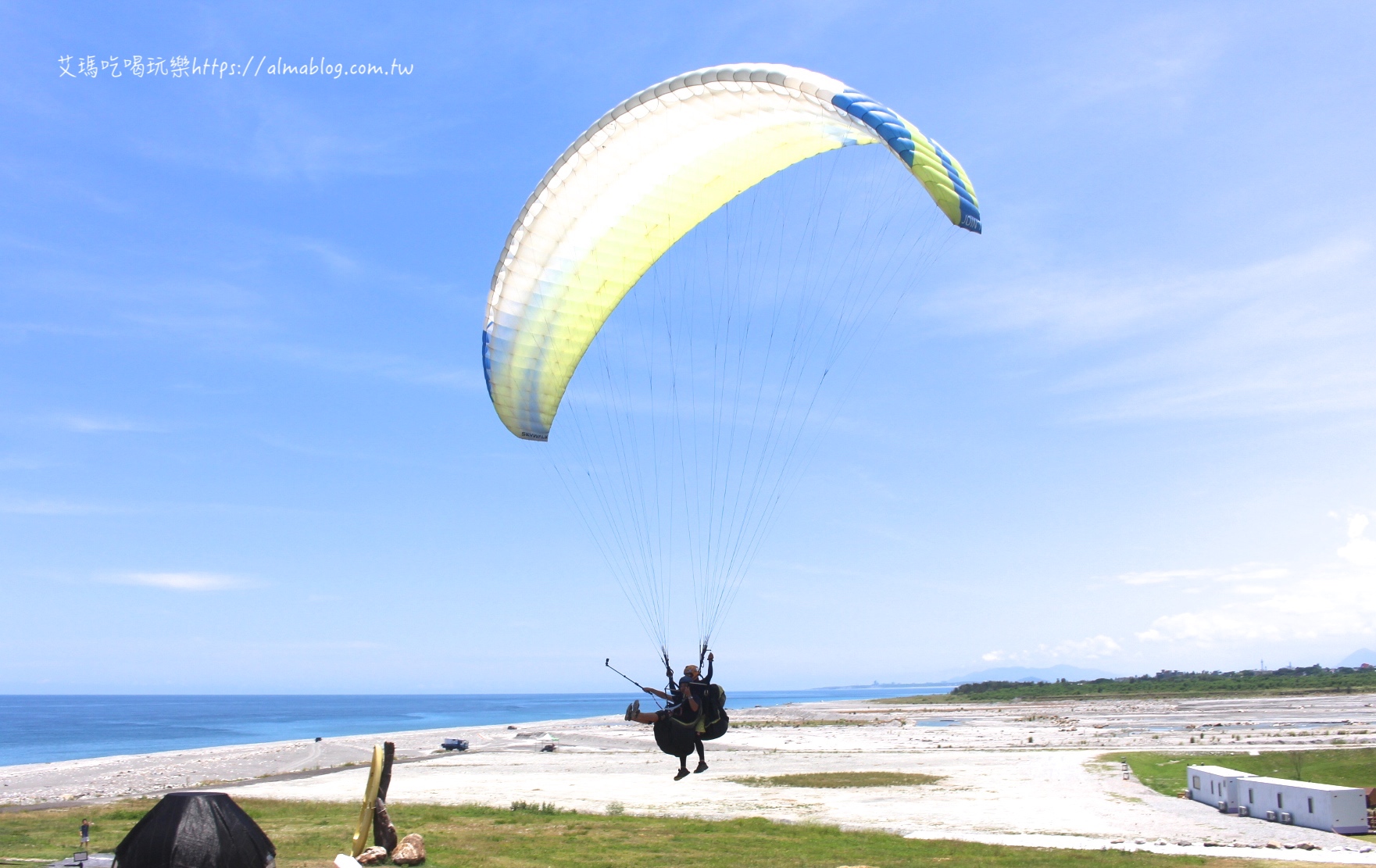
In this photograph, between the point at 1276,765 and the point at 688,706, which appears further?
the point at 1276,765

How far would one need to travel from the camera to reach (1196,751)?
34.8m

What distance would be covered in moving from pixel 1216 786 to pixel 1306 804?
3.11 metres

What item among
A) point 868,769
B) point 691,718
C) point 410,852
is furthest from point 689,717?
point 868,769

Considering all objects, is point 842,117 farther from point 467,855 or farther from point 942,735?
point 942,735

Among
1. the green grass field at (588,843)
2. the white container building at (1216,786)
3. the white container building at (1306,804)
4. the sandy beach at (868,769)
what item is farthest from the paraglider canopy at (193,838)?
the white container building at (1216,786)

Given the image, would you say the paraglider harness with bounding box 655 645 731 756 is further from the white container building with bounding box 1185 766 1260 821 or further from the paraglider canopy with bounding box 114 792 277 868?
the white container building with bounding box 1185 766 1260 821

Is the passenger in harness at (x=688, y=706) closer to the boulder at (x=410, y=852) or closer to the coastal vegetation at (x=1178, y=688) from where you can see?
the boulder at (x=410, y=852)

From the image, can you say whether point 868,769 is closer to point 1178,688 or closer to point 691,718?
point 691,718

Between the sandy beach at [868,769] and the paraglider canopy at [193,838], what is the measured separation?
18.2m

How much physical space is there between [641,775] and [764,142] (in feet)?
87.3

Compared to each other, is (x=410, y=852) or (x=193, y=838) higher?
(x=193, y=838)

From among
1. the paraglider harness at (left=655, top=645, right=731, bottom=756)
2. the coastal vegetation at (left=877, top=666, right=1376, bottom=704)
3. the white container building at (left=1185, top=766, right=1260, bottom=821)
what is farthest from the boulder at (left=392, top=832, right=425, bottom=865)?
the coastal vegetation at (left=877, top=666, right=1376, bottom=704)

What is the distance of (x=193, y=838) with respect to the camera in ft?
12.3

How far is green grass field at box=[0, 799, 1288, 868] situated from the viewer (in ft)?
55.7
